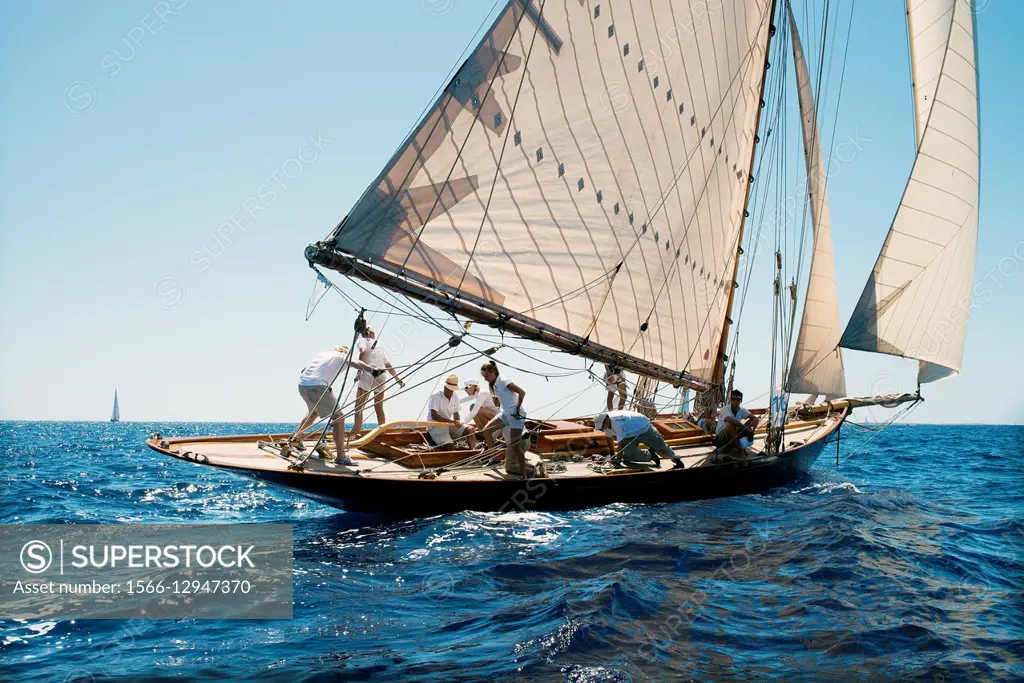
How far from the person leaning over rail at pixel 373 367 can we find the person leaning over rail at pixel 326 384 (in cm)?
19

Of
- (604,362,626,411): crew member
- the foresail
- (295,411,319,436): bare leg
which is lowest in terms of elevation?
(295,411,319,436): bare leg

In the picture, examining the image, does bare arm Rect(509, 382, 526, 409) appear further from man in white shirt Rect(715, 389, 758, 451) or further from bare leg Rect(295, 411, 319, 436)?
man in white shirt Rect(715, 389, 758, 451)

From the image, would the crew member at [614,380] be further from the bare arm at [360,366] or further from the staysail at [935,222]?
the bare arm at [360,366]

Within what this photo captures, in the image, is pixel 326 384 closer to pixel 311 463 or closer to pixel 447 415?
pixel 311 463

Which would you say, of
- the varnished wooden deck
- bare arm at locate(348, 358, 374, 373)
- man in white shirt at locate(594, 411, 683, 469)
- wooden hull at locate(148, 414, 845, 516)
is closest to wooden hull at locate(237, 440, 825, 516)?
wooden hull at locate(148, 414, 845, 516)

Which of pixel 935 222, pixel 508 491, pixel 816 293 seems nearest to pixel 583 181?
pixel 508 491

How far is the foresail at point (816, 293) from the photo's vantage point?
55.3ft

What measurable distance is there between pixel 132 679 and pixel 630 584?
4285 millimetres

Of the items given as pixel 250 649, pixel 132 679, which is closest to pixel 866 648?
pixel 250 649

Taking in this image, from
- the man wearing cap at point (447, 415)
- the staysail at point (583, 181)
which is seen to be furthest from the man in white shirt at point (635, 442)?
the man wearing cap at point (447, 415)

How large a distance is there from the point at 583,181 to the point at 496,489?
5437 mm

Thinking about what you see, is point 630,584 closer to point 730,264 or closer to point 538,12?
point 538,12

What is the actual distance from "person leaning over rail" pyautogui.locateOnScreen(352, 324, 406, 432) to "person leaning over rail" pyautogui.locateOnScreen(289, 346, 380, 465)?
0.63ft

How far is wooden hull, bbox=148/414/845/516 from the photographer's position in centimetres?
976
